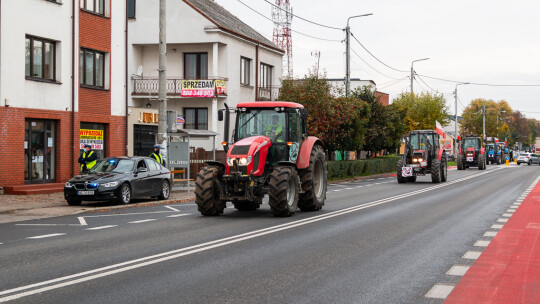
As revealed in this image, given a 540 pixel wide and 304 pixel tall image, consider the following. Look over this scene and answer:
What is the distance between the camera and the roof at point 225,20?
37.4m

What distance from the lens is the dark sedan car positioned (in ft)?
61.0

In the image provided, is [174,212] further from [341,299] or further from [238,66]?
[238,66]

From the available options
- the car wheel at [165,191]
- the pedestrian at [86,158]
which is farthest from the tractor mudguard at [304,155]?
the pedestrian at [86,158]

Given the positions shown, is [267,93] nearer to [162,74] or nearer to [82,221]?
[162,74]

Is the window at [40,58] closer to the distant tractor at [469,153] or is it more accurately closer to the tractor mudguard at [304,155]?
the tractor mudguard at [304,155]

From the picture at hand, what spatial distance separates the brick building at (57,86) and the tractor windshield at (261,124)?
10004mm

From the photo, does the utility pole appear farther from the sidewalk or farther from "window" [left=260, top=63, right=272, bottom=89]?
"window" [left=260, top=63, right=272, bottom=89]

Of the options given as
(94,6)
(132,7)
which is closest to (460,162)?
(132,7)

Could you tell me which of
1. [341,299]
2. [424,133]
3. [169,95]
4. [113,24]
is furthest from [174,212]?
[169,95]

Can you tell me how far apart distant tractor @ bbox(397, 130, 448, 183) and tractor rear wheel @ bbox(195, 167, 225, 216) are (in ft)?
59.0

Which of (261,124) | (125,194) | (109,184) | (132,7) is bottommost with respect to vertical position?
(125,194)

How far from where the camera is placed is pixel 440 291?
721cm

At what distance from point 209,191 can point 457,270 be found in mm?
7586

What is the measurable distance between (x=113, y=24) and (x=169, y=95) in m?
9.33
